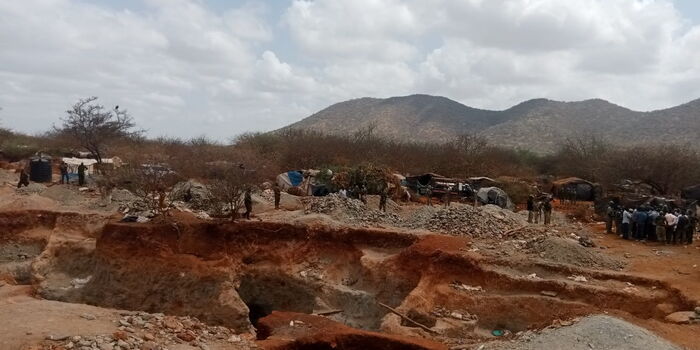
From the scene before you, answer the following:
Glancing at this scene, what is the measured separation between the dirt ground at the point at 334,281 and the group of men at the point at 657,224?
75cm

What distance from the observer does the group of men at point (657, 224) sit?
1959 centimetres

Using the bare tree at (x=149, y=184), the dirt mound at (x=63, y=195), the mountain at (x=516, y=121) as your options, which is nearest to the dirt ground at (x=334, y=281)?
the bare tree at (x=149, y=184)

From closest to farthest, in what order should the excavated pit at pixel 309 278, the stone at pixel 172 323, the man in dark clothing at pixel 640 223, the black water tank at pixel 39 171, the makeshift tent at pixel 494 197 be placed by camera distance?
the stone at pixel 172 323 → the excavated pit at pixel 309 278 → the man in dark clothing at pixel 640 223 → the makeshift tent at pixel 494 197 → the black water tank at pixel 39 171

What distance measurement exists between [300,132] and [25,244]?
1208 inches

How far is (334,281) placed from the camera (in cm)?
1666

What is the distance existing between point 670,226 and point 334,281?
39.0 feet

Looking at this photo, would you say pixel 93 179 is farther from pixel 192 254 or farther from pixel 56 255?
pixel 192 254

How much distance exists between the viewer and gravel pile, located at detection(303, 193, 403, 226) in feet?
66.2

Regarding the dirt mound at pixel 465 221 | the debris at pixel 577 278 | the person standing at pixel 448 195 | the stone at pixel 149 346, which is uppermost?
the person standing at pixel 448 195

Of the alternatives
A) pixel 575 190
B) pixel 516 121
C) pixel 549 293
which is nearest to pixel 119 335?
pixel 549 293

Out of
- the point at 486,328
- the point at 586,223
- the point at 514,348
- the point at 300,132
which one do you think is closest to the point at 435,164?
the point at 300,132

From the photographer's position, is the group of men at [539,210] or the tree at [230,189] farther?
the group of men at [539,210]

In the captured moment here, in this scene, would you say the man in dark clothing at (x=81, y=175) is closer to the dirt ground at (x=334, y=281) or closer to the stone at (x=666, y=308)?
the dirt ground at (x=334, y=281)

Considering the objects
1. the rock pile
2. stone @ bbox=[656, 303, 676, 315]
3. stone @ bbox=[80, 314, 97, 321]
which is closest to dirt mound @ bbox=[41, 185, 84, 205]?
stone @ bbox=[80, 314, 97, 321]
